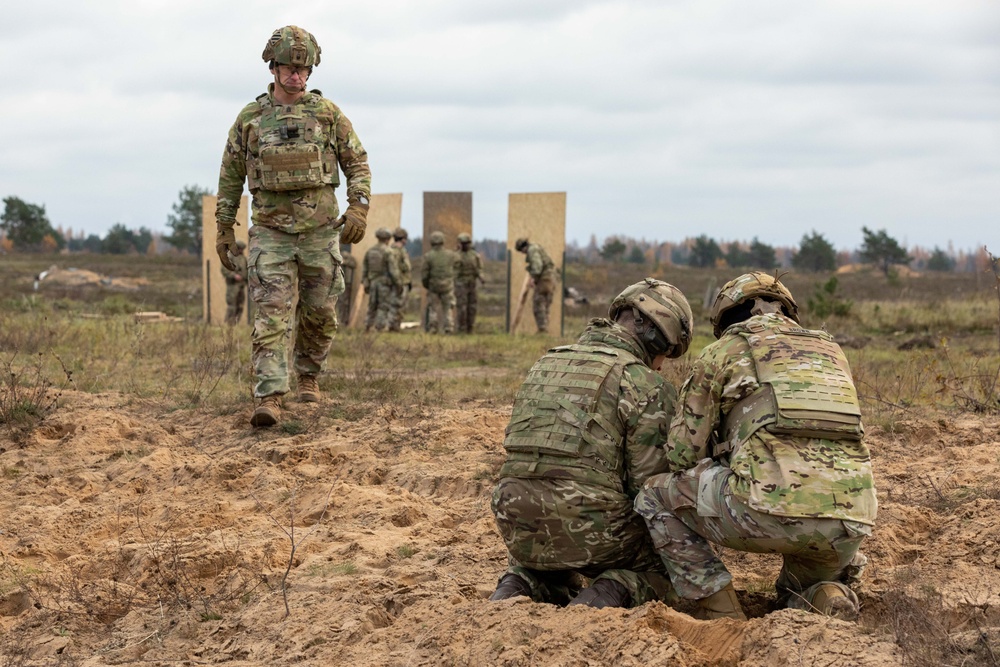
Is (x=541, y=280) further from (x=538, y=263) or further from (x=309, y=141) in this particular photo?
(x=309, y=141)

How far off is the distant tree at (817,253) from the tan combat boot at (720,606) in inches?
2068

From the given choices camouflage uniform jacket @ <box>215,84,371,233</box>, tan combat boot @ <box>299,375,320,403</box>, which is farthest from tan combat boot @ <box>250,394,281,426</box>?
camouflage uniform jacket @ <box>215,84,371,233</box>

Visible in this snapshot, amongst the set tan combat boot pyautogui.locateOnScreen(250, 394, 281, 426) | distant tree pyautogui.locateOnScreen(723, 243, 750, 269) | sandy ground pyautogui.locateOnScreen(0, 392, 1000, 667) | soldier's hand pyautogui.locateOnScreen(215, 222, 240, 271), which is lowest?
sandy ground pyautogui.locateOnScreen(0, 392, 1000, 667)

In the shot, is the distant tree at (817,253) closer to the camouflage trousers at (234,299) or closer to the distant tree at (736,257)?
the distant tree at (736,257)

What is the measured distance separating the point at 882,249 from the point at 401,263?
4281cm

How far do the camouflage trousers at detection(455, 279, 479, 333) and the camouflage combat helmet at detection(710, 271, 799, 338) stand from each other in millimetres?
14440

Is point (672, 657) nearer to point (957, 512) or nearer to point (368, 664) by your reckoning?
point (368, 664)

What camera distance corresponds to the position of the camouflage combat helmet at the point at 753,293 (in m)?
3.99

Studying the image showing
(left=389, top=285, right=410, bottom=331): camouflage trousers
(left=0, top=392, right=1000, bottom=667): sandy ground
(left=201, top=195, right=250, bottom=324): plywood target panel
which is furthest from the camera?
(left=201, top=195, right=250, bottom=324): plywood target panel

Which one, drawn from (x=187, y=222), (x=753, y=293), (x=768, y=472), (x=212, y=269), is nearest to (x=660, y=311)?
(x=753, y=293)

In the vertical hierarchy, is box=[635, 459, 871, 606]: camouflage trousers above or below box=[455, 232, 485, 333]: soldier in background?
below

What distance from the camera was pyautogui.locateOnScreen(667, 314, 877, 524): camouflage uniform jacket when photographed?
11.6ft

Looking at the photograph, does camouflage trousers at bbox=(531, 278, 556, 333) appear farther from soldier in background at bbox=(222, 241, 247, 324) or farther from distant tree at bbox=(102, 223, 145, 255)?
distant tree at bbox=(102, 223, 145, 255)

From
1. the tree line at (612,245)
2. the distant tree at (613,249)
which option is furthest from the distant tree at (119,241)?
the distant tree at (613,249)
